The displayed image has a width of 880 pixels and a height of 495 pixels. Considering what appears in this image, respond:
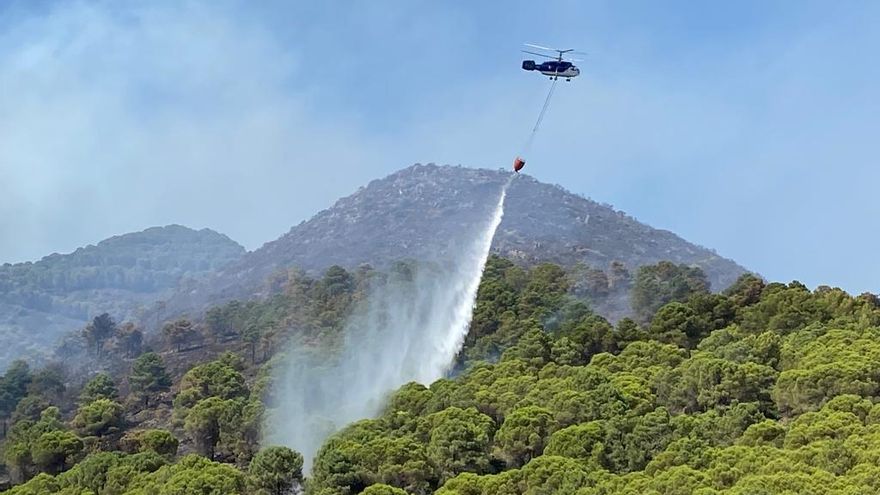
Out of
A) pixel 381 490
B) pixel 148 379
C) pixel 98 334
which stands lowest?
pixel 381 490

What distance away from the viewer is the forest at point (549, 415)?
6762 centimetres

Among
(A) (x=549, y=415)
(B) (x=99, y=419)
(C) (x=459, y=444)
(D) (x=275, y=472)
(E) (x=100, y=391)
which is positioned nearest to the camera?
(D) (x=275, y=472)

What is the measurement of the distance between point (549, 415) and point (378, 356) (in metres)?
46.3

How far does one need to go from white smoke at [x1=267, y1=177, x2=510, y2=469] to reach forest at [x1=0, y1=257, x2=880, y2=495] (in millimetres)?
2225

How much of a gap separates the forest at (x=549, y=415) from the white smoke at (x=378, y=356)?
222 centimetres

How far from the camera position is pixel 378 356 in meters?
125

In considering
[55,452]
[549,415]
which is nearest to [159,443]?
[55,452]

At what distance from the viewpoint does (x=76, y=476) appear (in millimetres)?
80062

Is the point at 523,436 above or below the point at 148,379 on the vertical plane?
below

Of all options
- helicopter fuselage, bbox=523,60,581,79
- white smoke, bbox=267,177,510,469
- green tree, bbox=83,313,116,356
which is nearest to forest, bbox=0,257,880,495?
white smoke, bbox=267,177,510,469

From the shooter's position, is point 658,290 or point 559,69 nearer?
point 559,69

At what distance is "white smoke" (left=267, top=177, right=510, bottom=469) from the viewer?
320 feet

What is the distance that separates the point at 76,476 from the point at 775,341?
163ft

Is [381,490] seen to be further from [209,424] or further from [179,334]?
[179,334]
